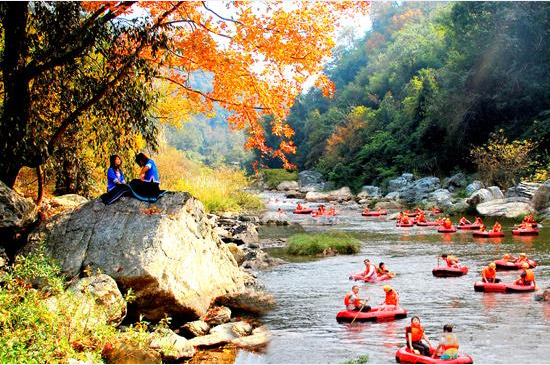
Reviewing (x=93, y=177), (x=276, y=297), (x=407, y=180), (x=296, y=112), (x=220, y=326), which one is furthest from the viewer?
(x=296, y=112)

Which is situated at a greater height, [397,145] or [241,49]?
[397,145]

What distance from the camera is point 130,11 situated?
11.9 metres

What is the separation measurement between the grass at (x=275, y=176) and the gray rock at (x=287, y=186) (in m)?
1.34

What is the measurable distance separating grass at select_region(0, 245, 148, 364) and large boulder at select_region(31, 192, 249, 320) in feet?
4.28

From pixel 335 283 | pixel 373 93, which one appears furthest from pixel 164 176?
pixel 373 93

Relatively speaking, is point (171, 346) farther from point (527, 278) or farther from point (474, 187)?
point (474, 187)

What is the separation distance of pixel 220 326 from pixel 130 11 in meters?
6.39

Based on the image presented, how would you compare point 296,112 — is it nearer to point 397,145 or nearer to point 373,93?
point 373,93

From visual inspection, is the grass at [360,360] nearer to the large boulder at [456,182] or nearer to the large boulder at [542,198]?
the large boulder at [542,198]

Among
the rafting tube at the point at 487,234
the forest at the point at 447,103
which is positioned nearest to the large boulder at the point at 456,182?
the forest at the point at 447,103

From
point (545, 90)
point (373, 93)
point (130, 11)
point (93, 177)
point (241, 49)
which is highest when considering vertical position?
point (373, 93)

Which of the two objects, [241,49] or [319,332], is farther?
[241,49]

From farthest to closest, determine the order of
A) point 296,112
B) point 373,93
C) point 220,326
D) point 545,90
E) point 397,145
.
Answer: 1. point 296,112
2. point 373,93
3. point 397,145
4. point 545,90
5. point 220,326

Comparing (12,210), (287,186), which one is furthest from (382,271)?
(287,186)
